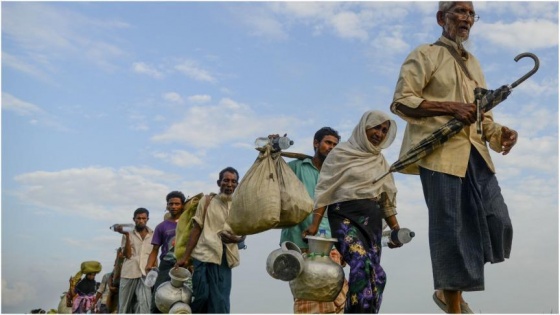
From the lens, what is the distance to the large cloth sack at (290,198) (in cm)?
503

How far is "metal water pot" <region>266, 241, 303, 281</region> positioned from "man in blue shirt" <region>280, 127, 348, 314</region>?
793 millimetres

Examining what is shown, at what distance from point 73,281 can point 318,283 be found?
812cm

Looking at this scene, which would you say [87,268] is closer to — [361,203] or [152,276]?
[152,276]

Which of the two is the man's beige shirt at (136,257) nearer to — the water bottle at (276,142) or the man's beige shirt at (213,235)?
the man's beige shirt at (213,235)

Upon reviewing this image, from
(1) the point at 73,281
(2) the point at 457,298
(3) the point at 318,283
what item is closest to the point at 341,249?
(3) the point at 318,283

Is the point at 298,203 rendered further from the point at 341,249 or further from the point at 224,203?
the point at 224,203

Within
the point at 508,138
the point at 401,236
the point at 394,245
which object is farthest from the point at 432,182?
the point at 394,245

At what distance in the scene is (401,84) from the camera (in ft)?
15.2

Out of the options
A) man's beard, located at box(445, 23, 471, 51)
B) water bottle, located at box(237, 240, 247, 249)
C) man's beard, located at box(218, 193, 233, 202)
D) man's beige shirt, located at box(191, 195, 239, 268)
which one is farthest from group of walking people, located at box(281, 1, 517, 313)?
water bottle, located at box(237, 240, 247, 249)

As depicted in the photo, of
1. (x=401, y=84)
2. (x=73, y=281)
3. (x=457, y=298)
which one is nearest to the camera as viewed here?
(x=457, y=298)

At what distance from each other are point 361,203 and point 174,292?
247 cm

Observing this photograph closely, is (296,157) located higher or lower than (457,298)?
higher

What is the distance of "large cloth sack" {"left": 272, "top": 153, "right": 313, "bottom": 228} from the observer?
5.03 m

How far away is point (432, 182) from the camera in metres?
4.45
